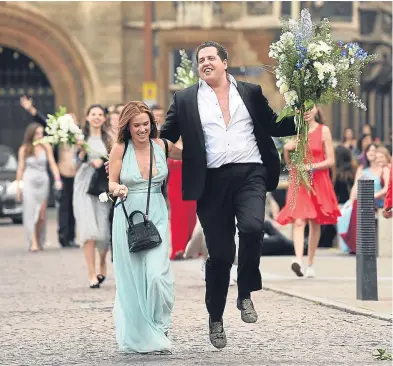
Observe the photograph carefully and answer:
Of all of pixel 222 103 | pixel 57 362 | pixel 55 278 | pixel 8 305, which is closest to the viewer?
pixel 57 362

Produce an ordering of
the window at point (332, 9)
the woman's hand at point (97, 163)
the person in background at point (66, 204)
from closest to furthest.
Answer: the woman's hand at point (97, 163), the person in background at point (66, 204), the window at point (332, 9)

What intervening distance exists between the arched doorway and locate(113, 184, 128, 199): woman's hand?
93.8 ft

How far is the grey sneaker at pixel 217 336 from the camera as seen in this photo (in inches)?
345

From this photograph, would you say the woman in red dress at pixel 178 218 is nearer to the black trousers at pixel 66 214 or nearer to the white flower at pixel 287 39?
the black trousers at pixel 66 214

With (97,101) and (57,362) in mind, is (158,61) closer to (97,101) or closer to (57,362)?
(97,101)

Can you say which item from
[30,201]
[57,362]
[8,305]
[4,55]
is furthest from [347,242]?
[4,55]

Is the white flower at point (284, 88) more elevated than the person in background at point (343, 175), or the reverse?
the white flower at point (284, 88)

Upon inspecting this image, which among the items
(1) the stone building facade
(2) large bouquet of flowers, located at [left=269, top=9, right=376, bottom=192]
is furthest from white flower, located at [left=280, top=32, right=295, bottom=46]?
(1) the stone building facade

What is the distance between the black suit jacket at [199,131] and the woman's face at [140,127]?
100 millimetres

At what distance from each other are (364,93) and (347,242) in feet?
66.3

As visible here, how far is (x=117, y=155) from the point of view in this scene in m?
9.10

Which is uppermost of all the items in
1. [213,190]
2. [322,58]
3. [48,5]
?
[48,5]

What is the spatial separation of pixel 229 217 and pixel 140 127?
793mm

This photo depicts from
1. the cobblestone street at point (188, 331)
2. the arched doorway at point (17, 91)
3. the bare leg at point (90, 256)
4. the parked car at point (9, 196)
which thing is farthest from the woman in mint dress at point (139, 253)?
the arched doorway at point (17, 91)
